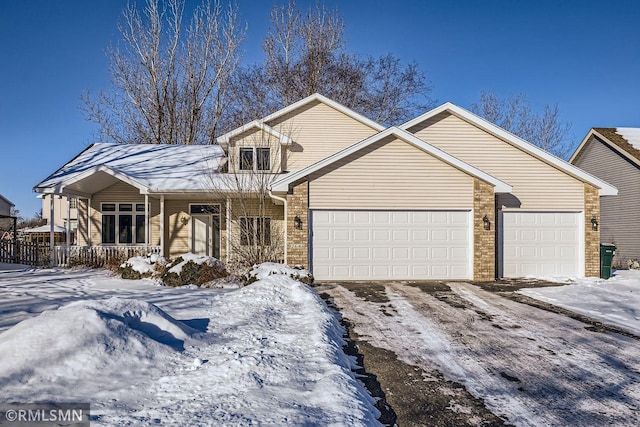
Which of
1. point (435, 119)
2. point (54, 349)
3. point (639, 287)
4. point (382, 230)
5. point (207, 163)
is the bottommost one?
point (639, 287)

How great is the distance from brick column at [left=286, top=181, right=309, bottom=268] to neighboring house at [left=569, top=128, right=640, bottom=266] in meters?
15.7

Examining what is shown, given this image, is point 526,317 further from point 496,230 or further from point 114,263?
point 114,263

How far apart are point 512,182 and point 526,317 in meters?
7.00

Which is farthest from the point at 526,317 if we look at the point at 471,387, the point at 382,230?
the point at 382,230

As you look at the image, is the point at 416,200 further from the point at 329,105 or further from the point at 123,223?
the point at 123,223

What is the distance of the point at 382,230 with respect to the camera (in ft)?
40.1

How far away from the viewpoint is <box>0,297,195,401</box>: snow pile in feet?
12.5

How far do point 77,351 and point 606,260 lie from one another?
14.7 m

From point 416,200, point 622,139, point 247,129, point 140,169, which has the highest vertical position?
point 622,139

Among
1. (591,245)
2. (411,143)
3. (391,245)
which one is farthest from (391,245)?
(591,245)

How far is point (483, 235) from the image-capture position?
12266 millimetres

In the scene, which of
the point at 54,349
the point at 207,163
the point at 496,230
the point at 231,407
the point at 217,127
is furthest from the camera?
the point at 217,127

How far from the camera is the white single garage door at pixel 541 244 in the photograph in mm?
13086

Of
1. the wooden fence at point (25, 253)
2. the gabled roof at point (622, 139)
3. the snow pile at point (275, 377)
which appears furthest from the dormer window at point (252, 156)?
the gabled roof at point (622, 139)
